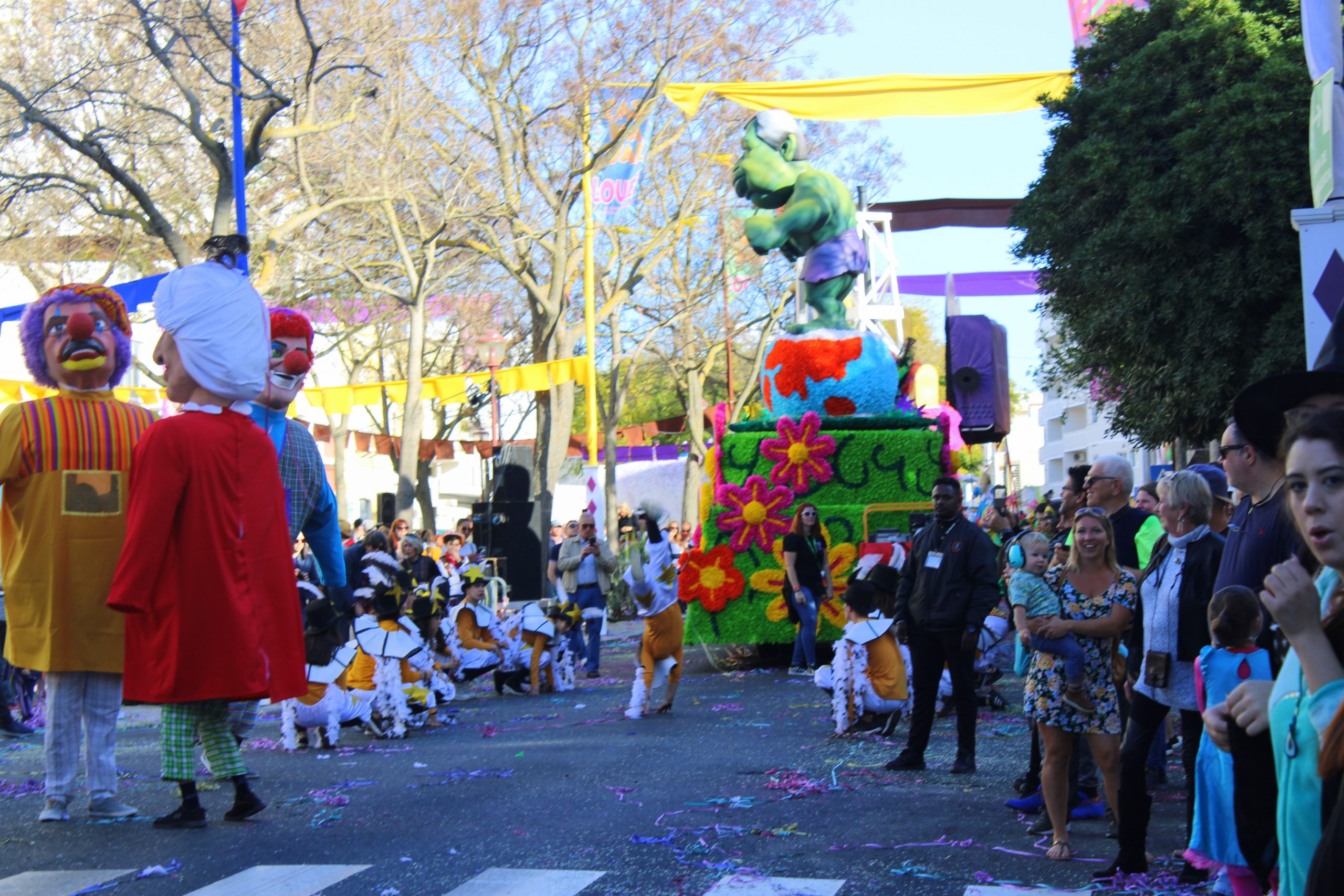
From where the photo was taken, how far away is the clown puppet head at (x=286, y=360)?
7125 mm

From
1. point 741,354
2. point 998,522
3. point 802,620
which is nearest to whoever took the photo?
point 802,620

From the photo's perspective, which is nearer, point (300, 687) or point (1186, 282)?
point (300, 687)

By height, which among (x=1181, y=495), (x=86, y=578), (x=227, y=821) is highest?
(x=1181, y=495)

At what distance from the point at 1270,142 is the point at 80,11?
12810mm

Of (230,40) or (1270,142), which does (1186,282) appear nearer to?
(1270,142)

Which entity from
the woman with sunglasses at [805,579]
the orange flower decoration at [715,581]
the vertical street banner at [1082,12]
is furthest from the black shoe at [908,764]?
the vertical street banner at [1082,12]

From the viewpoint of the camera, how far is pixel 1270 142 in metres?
13.8

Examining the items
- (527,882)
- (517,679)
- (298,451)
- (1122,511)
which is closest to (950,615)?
(1122,511)

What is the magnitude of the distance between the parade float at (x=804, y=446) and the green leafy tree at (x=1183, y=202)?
2.69 m

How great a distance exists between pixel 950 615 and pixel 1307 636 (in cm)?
569

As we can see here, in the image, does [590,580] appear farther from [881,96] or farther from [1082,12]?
[1082,12]

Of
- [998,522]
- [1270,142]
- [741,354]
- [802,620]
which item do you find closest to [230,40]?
[802,620]

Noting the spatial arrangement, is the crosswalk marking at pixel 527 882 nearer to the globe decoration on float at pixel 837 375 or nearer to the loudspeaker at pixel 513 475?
the globe decoration on float at pixel 837 375

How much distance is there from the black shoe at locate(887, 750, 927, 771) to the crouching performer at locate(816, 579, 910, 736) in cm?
133
